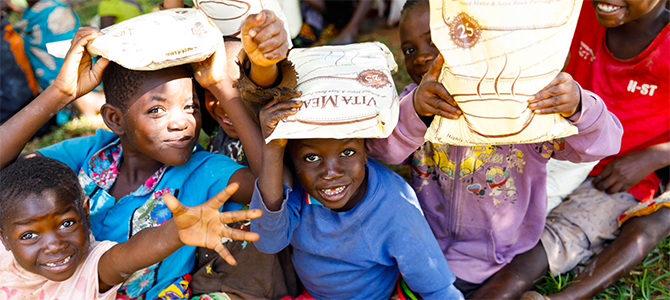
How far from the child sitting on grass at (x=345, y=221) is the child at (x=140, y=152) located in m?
0.28

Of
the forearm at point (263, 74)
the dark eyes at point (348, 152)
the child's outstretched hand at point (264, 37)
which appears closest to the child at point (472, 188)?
the dark eyes at point (348, 152)

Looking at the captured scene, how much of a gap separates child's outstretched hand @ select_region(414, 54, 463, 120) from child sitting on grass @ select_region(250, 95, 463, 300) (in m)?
0.27

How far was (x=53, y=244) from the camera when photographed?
162 cm

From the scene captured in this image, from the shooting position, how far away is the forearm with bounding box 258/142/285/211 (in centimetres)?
159

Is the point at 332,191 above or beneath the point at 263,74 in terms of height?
beneath

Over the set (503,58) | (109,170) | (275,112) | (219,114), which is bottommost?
(109,170)

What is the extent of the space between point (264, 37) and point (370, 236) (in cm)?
85

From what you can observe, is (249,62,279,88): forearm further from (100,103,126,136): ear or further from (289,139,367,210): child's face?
(100,103,126,136): ear

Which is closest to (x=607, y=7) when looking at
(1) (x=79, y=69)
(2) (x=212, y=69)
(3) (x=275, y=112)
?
(3) (x=275, y=112)

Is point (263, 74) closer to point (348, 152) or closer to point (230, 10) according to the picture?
point (348, 152)

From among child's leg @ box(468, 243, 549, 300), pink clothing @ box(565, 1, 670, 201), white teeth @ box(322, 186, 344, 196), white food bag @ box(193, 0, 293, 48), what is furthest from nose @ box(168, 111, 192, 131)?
pink clothing @ box(565, 1, 670, 201)

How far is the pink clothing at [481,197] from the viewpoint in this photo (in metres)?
1.95

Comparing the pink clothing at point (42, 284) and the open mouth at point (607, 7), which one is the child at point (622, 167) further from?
the pink clothing at point (42, 284)

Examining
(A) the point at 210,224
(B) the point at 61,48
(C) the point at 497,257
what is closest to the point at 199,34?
(B) the point at 61,48
